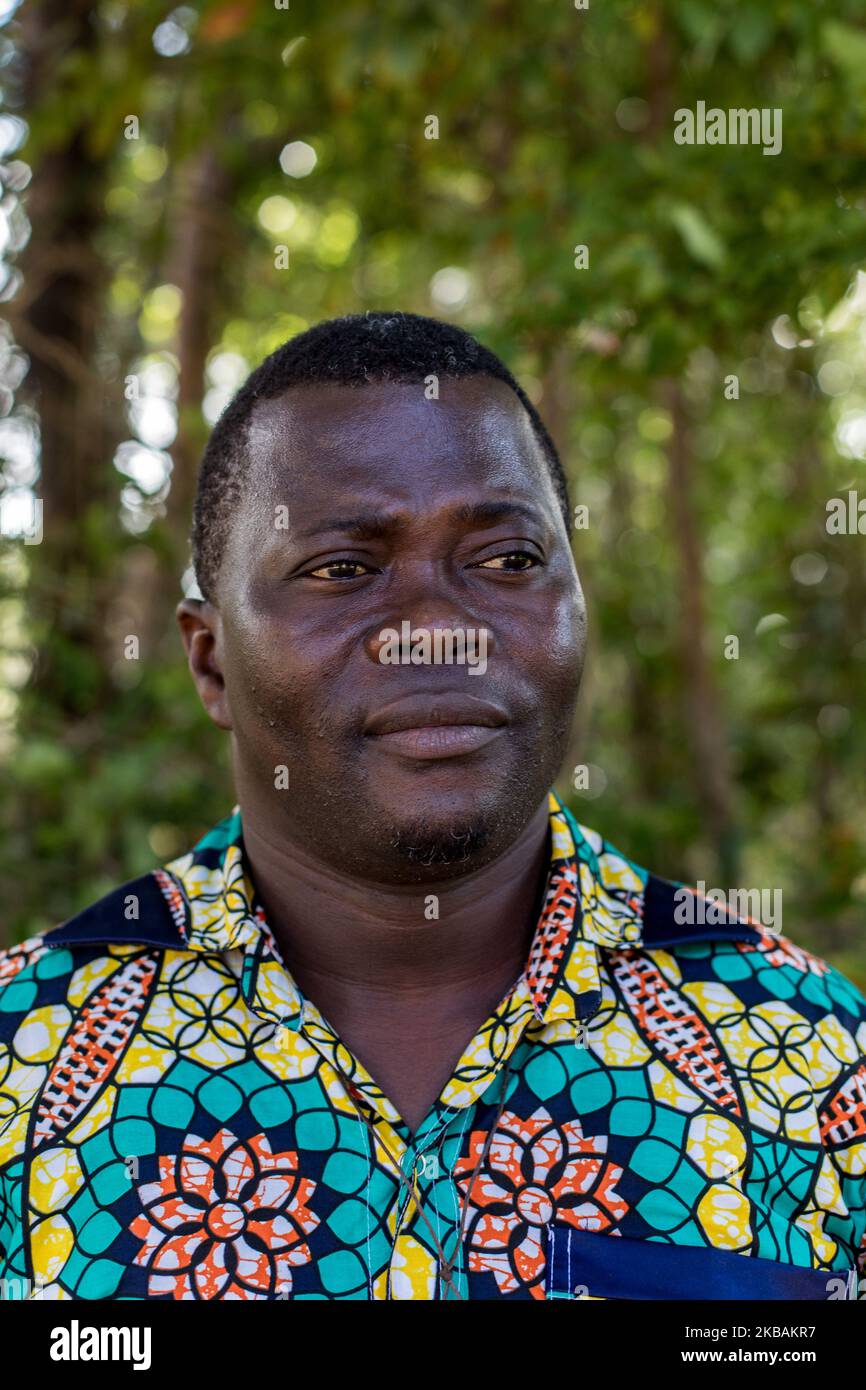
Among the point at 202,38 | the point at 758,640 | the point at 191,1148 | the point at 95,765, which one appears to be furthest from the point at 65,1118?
the point at 758,640

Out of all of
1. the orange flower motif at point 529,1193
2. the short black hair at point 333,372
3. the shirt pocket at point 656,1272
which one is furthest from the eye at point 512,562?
the shirt pocket at point 656,1272

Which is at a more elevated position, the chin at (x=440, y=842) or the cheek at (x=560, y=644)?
the cheek at (x=560, y=644)

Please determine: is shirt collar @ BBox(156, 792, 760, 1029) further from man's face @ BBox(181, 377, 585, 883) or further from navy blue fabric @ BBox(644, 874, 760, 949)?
man's face @ BBox(181, 377, 585, 883)

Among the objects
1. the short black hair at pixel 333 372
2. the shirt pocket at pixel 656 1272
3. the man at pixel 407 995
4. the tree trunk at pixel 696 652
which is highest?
the tree trunk at pixel 696 652

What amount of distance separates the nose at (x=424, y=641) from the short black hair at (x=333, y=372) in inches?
14.5

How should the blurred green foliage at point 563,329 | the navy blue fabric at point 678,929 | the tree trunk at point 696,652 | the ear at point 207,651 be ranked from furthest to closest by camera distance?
1. the tree trunk at point 696,652
2. the blurred green foliage at point 563,329
3. the ear at point 207,651
4. the navy blue fabric at point 678,929

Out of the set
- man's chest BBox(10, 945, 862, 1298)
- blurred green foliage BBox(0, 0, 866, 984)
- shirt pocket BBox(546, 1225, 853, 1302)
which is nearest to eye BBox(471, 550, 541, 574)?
man's chest BBox(10, 945, 862, 1298)

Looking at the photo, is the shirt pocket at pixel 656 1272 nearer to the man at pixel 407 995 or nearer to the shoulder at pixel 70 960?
the man at pixel 407 995

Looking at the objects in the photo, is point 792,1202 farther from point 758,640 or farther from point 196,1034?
point 758,640

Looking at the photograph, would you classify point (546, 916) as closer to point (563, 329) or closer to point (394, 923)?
point (394, 923)

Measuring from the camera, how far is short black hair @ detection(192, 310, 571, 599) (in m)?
1.84

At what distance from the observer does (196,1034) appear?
5.66 ft

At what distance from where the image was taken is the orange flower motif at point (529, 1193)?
158 cm

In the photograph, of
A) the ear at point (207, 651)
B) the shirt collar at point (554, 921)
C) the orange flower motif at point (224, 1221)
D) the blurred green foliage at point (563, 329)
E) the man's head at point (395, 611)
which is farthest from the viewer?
the blurred green foliage at point (563, 329)
